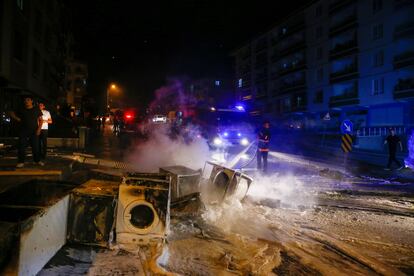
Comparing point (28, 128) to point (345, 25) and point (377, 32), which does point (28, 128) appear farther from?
point (345, 25)

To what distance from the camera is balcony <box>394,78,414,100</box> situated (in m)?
31.9

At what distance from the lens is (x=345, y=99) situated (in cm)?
4047

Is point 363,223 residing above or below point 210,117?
below

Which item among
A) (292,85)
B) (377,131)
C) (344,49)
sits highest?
(344,49)

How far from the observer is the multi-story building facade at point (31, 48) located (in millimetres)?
16203

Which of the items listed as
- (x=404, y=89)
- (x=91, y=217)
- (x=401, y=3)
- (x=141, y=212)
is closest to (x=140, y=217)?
(x=141, y=212)

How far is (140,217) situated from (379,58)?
125 ft

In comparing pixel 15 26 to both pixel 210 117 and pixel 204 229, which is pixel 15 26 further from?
pixel 204 229

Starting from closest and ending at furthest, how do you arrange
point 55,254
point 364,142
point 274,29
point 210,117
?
point 55,254 → point 210,117 → point 364,142 → point 274,29

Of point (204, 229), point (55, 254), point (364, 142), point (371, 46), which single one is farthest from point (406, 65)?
point (55, 254)

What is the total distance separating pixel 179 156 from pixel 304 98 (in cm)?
3776

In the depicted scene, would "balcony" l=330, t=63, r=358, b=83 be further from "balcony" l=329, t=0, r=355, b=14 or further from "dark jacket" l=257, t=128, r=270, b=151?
"dark jacket" l=257, t=128, r=270, b=151

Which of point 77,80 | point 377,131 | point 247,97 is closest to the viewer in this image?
point 377,131

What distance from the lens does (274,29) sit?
55.0 meters
